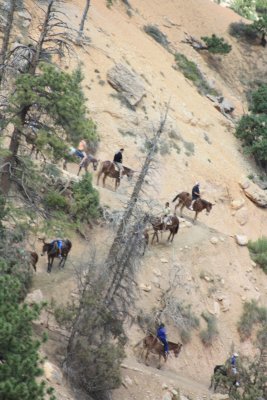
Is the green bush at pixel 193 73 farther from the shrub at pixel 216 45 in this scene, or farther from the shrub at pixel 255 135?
the shrub at pixel 255 135

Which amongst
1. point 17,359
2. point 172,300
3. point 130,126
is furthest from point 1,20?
point 17,359

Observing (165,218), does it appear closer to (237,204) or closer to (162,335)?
(162,335)

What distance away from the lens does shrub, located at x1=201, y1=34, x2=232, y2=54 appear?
57.9m

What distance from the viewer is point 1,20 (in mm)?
37562

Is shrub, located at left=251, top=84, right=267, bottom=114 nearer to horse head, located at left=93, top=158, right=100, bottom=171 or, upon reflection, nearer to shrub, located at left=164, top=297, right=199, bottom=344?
horse head, located at left=93, top=158, right=100, bottom=171

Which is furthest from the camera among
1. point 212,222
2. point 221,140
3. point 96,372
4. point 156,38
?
point 156,38

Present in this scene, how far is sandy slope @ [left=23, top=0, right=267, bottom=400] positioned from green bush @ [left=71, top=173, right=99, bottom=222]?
3.53 feet

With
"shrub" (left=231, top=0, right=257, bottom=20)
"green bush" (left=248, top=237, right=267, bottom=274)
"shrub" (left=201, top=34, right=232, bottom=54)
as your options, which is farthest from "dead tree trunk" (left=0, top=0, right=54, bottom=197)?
"shrub" (left=231, top=0, right=257, bottom=20)

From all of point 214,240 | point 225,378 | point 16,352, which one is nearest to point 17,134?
point 16,352

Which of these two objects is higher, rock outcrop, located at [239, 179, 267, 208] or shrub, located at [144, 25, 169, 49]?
shrub, located at [144, 25, 169, 49]

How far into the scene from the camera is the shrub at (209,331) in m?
25.5

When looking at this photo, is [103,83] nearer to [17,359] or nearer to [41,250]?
[41,250]

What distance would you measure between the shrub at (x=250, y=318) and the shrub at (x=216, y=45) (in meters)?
35.4

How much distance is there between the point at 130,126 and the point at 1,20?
35.4 feet
